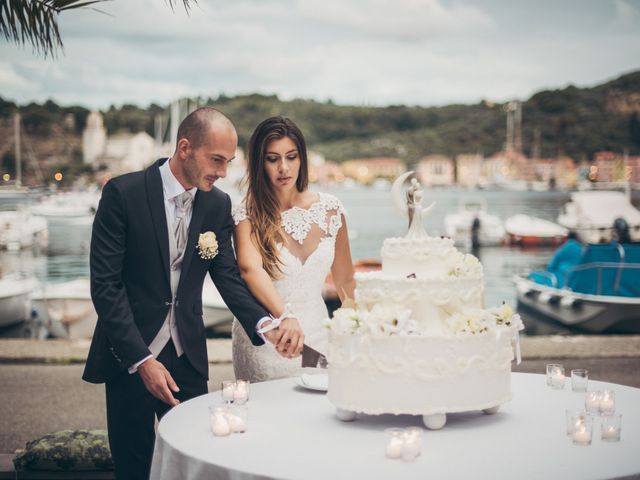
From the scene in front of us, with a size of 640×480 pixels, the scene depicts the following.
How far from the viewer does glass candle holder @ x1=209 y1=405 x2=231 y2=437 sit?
296 cm

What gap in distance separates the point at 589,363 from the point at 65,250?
54470 millimetres

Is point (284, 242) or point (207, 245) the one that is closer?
point (207, 245)

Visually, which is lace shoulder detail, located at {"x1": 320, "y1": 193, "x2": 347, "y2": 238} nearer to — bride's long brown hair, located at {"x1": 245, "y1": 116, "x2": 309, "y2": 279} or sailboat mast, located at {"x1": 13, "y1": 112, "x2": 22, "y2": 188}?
bride's long brown hair, located at {"x1": 245, "y1": 116, "x2": 309, "y2": 279}

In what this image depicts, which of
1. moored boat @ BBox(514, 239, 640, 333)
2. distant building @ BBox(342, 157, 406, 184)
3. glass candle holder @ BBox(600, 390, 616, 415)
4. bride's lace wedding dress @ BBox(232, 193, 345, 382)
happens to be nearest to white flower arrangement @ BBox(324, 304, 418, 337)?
glass candle holder @ BBox(600, 390, 616, 415)

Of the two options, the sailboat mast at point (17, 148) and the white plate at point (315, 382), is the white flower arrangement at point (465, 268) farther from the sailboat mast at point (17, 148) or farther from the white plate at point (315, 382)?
the sailboat mast at point (17, 148)

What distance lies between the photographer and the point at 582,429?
2812 mm

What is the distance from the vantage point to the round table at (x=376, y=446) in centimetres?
255

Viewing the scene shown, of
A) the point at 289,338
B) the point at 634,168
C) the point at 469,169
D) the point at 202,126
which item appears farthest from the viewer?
the point at 469,169

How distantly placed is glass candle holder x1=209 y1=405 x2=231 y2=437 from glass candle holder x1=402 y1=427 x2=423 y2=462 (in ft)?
2.16

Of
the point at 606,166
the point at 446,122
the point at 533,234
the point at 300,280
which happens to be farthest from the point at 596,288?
the point at 446,122

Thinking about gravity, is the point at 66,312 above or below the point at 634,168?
below

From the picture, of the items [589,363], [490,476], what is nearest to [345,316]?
[490,476]

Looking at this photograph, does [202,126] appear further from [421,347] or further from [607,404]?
[607,404]

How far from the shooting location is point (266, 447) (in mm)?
2818
